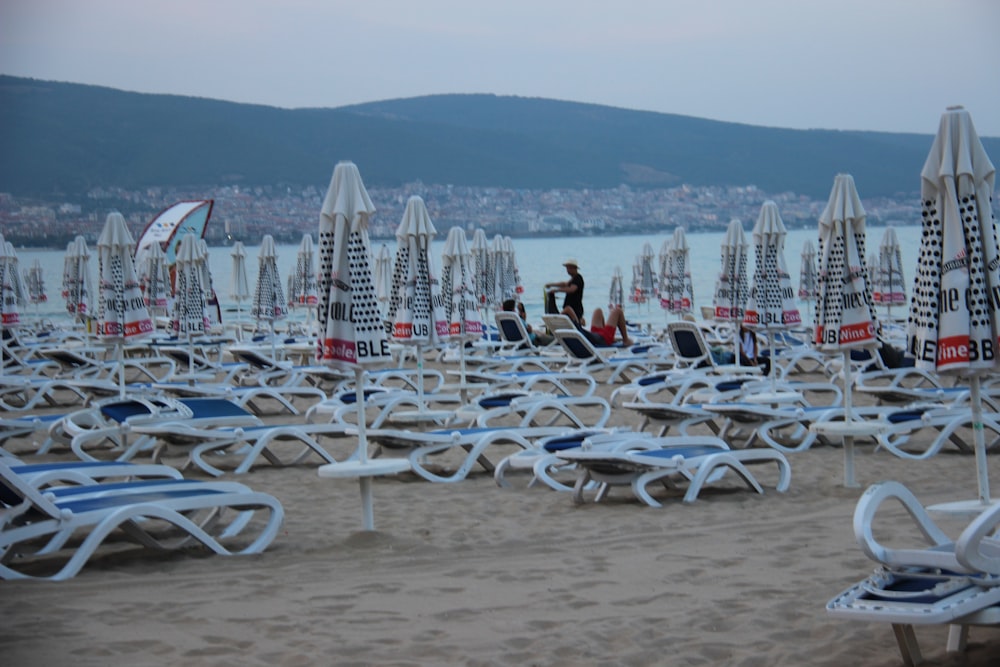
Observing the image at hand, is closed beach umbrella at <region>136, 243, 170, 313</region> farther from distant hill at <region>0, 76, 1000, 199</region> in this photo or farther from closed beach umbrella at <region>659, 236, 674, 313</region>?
distant hill at <region>0, 76, 1000, 199</region>

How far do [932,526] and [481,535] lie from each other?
239 cm

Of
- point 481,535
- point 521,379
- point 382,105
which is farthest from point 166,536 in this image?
point 382,105

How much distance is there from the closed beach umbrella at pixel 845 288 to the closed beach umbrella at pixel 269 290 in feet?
29.8

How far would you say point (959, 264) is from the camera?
170 inches

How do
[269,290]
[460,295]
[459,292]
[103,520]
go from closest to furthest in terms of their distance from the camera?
[103,520] → [460,295] → [459,292] → [269,290]

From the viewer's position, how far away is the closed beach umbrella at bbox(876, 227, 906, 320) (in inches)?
711

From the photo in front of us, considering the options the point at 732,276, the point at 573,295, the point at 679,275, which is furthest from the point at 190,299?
the point at 679,275

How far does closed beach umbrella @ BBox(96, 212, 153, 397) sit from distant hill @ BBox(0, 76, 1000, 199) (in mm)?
33537

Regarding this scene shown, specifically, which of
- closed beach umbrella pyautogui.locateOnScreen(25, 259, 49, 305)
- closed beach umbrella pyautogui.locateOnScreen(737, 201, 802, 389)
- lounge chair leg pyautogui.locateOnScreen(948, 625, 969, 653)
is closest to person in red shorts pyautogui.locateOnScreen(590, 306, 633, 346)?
closed beach umbrella pyautogui.locateOnScreen(737, 201, 802, 389)

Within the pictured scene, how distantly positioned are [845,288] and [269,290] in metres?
9.97

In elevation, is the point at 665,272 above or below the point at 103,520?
above

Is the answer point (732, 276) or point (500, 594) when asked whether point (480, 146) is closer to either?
point (732, 276)

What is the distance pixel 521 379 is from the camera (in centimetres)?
1106

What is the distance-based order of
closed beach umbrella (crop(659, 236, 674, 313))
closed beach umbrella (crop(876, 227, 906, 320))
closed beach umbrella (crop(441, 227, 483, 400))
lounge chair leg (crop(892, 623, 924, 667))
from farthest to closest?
1. closed beach umbrella (crop(876, 227, 906, 320))
2. closed beach umbrella (crop(659, 236, 674, 313))
3. closed beach umbrella (crop(441, 227, 483, 400))
4. lounge chair leg (crop(892, 623, 924, 667))
